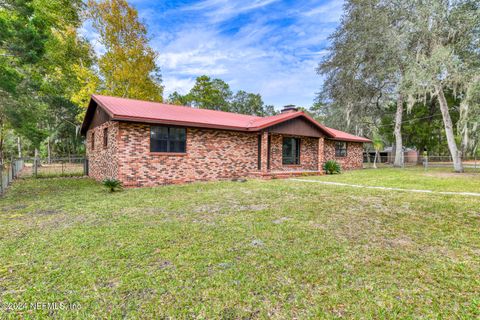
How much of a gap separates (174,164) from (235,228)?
6.46 m

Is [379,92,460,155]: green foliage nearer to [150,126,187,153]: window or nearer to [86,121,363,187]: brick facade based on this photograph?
[86,121,363,187]: brick facade

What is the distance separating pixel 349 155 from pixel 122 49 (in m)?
19.8

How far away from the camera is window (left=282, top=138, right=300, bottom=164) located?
14.8 meters

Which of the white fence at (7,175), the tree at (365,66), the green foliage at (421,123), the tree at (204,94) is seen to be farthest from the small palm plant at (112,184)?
the tree at (204,94)

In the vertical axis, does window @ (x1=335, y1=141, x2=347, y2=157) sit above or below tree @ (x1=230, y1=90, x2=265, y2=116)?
below

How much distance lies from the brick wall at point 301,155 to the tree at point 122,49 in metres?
12.8

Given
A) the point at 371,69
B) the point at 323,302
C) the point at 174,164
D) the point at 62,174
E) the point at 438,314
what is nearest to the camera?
the point at 438,314

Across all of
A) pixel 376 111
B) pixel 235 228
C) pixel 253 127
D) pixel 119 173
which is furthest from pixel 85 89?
pixel 376 111

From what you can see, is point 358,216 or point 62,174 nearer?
point 358,216

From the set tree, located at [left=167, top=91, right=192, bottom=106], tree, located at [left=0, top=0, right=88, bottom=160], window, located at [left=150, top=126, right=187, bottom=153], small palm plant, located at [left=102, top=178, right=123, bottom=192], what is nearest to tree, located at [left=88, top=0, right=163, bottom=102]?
tree, located at [left=0, top=0, right=88, bottom=160]

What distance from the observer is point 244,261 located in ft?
10.3

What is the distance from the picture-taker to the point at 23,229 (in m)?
4.48

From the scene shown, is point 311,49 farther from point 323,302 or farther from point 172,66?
point 323,302

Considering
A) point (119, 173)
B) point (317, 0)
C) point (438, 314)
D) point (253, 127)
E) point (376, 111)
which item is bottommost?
point (438, 314)
